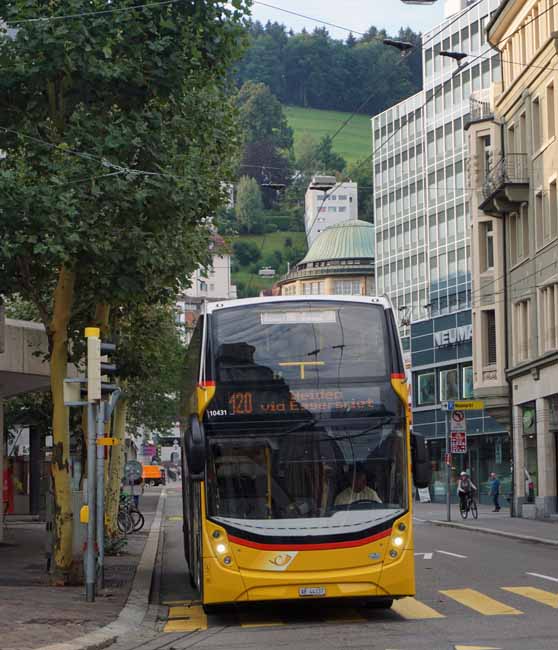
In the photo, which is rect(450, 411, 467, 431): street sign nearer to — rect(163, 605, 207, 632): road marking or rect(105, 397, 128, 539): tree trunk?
rect(105, 397, 128, 539): tree trunk

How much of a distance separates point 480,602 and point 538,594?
125 centimetres

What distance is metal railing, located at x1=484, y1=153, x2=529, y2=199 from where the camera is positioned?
4702 centimetres

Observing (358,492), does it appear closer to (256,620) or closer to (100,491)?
(256,620)

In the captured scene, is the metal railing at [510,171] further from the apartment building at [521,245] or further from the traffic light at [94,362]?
the traffic light at [94,362]

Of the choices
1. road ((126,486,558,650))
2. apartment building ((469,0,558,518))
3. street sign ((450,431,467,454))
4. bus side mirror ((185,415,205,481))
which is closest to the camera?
road ((126,486,558,650))

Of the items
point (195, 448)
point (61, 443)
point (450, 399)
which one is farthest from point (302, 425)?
point (450, 399)

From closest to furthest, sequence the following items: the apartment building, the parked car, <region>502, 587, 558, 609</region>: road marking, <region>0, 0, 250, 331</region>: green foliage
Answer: <region>502, 587, 558, 609</region>: road marking, <region>0, 0, 250, 331</region>: green foliage, the apartment building, the parked car

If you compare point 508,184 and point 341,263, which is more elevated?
point 341,263

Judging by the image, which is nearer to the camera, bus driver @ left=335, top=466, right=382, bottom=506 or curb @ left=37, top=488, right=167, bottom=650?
curb @ left=37, top=488, right=167, bottom=650

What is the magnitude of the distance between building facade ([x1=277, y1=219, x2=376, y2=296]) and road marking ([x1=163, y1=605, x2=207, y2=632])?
13558 centimetres

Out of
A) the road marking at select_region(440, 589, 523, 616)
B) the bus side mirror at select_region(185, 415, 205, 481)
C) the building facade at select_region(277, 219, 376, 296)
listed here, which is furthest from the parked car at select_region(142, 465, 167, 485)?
the bus side mirror at select_region(185, 415, 205, 481)

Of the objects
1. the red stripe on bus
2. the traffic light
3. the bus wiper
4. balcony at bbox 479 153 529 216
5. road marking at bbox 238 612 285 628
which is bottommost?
road marking at bbox 238 612 285 628

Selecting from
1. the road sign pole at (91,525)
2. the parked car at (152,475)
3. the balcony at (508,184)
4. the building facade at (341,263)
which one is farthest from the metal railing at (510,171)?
the building facade at (341,263)

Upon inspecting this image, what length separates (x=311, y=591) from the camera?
15484 mm
